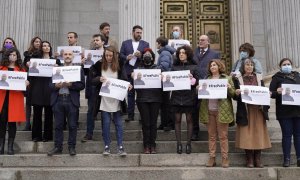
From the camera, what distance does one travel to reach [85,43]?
1482cm

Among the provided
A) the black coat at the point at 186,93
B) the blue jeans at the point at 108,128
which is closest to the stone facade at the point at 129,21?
the black coat at the point at 186,93

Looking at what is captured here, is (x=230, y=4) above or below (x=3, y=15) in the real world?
above

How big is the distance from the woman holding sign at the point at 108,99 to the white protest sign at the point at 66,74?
14.0 inches

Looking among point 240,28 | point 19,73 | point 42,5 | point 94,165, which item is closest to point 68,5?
point 42,5

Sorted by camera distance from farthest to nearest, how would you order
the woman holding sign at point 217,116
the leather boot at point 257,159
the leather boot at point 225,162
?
the leather boot at point 257,159
the woman holding sign at point 217,116
the leather boot at point 225,162

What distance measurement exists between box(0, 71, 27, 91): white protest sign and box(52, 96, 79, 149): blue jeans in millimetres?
790

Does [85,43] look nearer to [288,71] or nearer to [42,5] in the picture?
[42,5]

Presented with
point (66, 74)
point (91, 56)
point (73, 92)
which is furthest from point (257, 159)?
point (91, 56)

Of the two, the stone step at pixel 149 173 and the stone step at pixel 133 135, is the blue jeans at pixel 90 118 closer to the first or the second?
the stone step at pixel 133 135

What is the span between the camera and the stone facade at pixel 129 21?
11766mm

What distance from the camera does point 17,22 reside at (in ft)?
39.6

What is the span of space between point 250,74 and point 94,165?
3.44 meters

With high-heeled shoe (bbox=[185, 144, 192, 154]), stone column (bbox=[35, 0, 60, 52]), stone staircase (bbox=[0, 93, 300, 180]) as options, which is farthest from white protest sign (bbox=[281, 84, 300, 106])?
stone column (bbox=[35, 0, 60, 52])

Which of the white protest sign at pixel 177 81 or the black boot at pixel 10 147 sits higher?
the white protest sign at pixel 177 81
